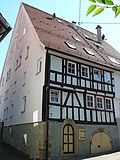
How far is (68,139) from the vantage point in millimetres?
12438

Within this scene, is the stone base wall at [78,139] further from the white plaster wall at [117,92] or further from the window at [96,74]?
the window at [96,74]

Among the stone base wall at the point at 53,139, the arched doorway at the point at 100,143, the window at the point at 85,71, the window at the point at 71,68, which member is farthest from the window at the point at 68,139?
the window at the point at 85,71

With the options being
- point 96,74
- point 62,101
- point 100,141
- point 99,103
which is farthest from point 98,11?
point 96,74

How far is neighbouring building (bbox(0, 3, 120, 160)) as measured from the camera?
12.0 m

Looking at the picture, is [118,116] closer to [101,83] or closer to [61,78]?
[101,83]

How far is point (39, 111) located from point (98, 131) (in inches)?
187

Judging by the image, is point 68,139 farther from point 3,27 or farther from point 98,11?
point 98,11

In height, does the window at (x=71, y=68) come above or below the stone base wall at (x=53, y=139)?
above

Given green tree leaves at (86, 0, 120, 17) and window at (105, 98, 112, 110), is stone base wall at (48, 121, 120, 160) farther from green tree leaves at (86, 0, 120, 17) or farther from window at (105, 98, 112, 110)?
green tree leaves at (86, 0, 120, 17)

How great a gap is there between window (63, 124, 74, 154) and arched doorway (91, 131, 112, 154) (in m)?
1.78

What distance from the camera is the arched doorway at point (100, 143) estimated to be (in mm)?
13484

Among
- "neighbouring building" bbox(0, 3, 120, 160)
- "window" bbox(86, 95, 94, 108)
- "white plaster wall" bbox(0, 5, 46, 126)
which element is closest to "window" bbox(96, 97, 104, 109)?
"neighbouring building" bbox(0, 3, 120, 160)

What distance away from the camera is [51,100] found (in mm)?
12359

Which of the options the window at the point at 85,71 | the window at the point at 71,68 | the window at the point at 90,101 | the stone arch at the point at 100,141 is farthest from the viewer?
the window at the point at 85,71
